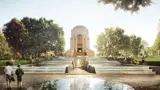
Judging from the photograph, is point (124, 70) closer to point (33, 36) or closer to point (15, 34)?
point (33, 36)

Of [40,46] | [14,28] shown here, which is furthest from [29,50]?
[14,28]

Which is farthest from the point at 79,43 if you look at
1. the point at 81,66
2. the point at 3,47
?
the point at 3,47

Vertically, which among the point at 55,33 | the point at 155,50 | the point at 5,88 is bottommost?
the point at 5,88

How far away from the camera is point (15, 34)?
58.0ft

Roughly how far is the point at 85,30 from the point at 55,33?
37.0 ft

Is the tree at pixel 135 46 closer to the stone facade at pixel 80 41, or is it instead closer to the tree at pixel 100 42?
the tree at pixel 100 42

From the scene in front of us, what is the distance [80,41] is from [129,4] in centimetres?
2176

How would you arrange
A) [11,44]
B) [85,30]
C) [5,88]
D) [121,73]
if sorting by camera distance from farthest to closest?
[85,30]
[11,44]
[121,73]
[5,88]

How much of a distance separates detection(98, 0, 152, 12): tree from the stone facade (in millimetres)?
18758

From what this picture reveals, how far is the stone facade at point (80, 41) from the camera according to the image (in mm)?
28780

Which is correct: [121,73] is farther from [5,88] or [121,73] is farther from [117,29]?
[5,88]

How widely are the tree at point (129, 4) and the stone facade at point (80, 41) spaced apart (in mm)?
18758

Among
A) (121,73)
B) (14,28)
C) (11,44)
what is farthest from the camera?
(14,28)

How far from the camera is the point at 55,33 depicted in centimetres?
1886
